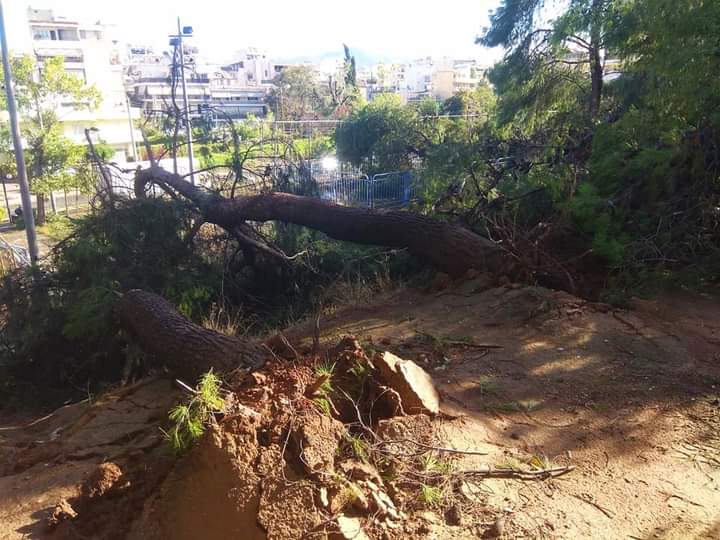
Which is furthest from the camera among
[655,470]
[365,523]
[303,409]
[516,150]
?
[516,150]

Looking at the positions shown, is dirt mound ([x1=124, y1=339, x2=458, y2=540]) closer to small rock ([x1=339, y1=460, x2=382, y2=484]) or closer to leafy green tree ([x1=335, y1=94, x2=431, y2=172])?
small rock ([x1=339, y1=460, x2=382, y2=484])

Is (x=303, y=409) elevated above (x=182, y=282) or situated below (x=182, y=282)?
above

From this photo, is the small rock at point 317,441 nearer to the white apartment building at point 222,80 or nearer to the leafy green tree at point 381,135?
the leafy green tree at point 381,135

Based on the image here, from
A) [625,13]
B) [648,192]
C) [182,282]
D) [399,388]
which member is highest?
[625,13]

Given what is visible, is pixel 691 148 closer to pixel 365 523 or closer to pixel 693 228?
pixel 693 228

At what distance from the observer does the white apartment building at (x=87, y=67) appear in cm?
3288

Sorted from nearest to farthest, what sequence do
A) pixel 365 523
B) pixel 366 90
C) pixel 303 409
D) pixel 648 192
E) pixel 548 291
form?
pixel 365 523 → pixel 303 409 → pixel 548 291 → pixel 648 192 → pixel 366 90

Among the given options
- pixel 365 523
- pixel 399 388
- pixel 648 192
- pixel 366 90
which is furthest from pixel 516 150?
pixel 366 90

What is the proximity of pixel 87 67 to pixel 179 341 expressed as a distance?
152 feet

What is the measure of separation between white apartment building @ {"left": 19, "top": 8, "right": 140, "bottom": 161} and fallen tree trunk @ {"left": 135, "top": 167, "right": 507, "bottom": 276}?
20.6 m

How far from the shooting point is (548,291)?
5.85 m

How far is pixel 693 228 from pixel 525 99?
986 centimetres

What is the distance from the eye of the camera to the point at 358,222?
7730 mm

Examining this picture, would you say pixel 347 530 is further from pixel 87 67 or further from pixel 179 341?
pixel 87 67
